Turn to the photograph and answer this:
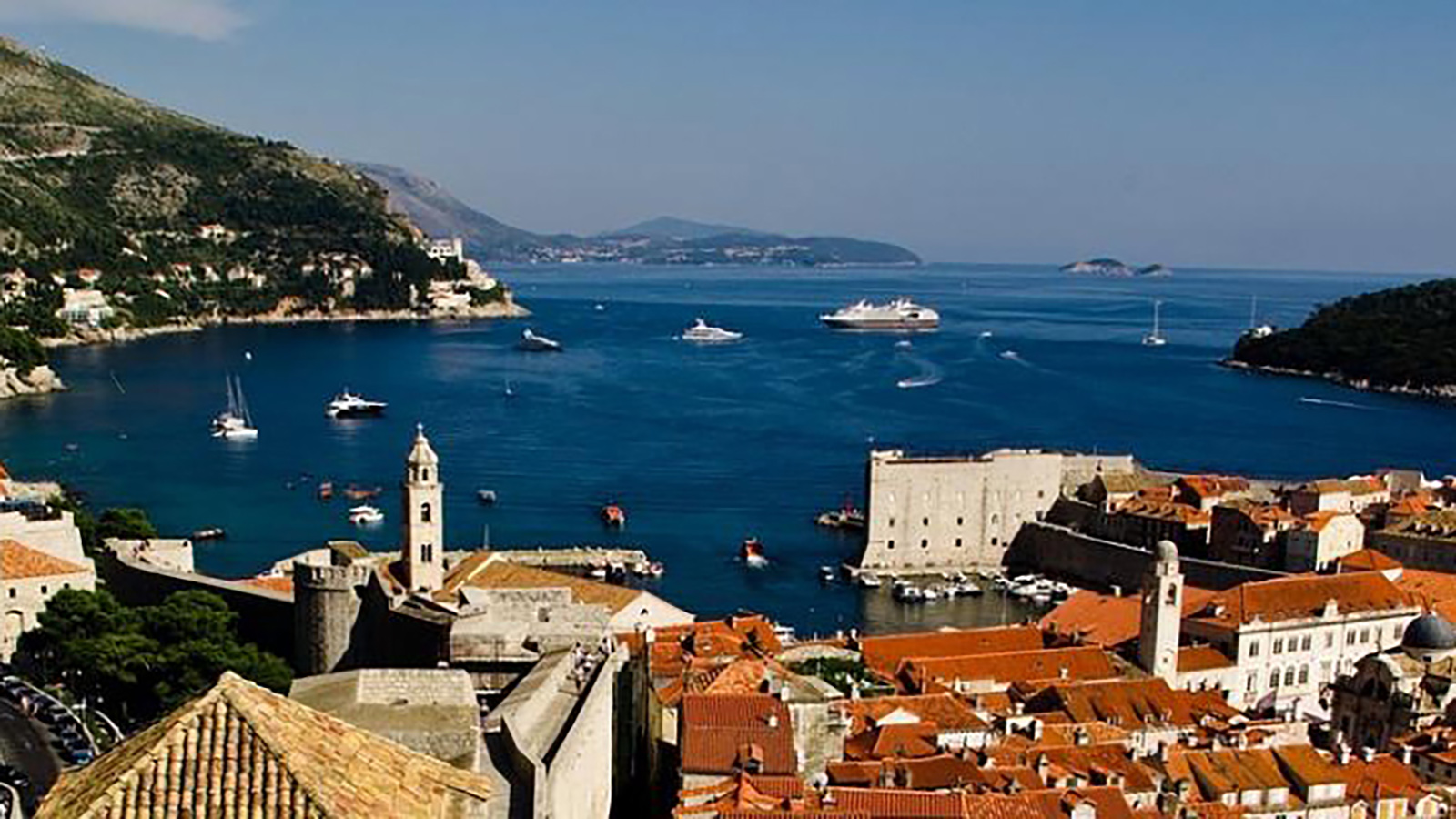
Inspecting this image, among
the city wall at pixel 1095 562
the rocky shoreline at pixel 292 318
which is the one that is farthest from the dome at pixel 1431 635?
the rocky shoreline at pixel 292 318

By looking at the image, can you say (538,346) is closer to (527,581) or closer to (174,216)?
(174,216)

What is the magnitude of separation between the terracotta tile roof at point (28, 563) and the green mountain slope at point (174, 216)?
2977 inches

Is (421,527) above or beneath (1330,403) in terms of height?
above

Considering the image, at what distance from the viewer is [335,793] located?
451cm

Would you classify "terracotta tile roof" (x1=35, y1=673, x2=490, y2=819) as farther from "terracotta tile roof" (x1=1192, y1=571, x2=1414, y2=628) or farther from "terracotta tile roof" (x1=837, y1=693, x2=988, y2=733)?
"terracotta tile roof" (x1=1192, y1=571, x2=1414, y2=628)

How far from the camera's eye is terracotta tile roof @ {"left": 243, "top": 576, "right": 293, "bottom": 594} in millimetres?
25500

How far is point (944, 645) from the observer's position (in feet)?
80.2

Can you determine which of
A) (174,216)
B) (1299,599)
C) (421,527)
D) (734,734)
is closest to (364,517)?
(421,527)

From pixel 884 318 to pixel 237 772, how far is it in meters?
120

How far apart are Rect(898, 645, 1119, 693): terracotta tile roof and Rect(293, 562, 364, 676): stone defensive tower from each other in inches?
317

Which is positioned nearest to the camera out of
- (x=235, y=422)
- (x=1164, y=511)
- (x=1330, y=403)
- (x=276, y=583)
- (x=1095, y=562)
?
(x=276, y=583)

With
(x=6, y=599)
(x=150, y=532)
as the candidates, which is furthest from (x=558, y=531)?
(x=6, y=599)

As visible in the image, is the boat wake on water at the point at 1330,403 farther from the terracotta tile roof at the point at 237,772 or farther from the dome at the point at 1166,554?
the terracotta tile roof at the point at 237,772

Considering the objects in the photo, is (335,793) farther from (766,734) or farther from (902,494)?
(902,494)
